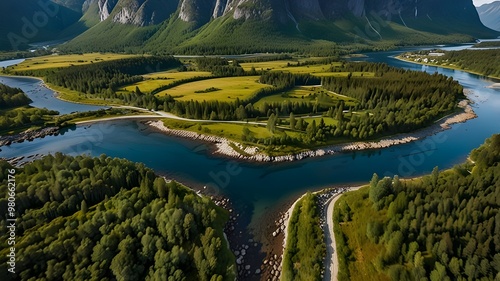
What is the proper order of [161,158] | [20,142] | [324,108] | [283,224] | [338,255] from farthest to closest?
[324,108], [20,142], [161,158], [283,224], [338,255]

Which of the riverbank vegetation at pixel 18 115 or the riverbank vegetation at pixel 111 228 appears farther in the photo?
the riverbank vegetation at pixel 18 115

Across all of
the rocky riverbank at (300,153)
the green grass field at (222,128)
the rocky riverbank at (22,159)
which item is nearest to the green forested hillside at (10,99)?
the rocky riverbank at (22,159)

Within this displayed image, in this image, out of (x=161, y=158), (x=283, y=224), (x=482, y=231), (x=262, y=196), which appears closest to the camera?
(x=482, y=231)

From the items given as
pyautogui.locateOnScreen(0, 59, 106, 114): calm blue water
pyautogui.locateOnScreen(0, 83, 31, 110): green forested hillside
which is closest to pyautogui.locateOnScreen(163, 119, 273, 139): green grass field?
pyautogui.locateOnScreen(0, 59, 106, 114): calm blue water

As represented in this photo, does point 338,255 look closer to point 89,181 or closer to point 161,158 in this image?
point 89,181

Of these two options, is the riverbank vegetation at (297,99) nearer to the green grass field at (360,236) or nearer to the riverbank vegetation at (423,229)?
the green grass field at (360,236)

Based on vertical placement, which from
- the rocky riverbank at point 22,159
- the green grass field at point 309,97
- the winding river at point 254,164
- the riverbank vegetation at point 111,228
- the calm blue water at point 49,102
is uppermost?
the green grass field at point 309,97

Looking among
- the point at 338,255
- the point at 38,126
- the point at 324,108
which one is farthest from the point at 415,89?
the point at 38,126

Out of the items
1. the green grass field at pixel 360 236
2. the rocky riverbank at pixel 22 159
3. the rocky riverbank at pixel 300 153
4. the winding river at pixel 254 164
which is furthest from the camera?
the rocky riverbank at pixel 22 159
